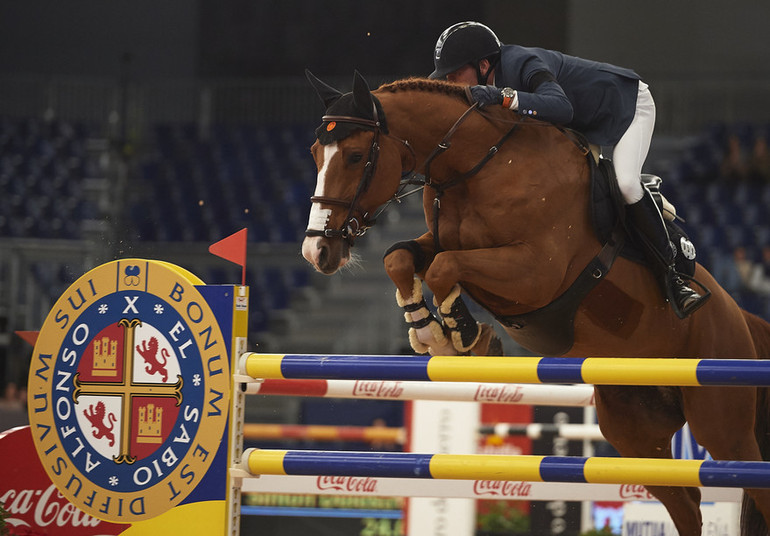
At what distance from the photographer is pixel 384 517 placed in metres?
4.19

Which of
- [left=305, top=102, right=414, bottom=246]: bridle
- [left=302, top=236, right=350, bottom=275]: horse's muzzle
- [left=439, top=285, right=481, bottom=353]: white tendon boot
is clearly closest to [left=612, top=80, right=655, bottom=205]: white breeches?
[left=439, top=285, right=481, bottom=353]: white tendon boot

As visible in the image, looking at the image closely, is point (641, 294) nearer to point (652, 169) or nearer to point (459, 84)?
point (459, 84)

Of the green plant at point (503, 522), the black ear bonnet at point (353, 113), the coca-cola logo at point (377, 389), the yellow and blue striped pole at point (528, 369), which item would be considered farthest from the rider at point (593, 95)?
the green plant at point (503, 522)

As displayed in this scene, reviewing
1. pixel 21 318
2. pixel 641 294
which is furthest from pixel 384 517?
pixel 21 318

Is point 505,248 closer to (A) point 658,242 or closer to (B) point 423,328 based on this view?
(B) point 423,328

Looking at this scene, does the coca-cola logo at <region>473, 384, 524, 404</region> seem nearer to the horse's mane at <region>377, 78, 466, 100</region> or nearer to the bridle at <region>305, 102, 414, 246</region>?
the bridle at <region>305, 102, 414, 246</region>

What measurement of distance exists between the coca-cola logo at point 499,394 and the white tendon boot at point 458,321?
0.71m

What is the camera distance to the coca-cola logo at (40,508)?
2455 mm

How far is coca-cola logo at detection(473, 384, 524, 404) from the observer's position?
3.13 metres

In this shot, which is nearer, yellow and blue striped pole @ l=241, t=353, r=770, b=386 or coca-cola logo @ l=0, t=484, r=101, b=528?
yellow and blue striped pole @ l=241, t=353, r=770, b=386

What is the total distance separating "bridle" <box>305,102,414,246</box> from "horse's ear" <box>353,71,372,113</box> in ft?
0.07

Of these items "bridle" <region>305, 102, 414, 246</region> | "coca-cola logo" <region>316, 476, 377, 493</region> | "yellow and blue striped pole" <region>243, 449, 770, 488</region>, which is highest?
"bridle" <region>305, 102, 414, 246</region>

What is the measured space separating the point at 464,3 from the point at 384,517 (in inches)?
268

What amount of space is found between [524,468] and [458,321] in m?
0.47
